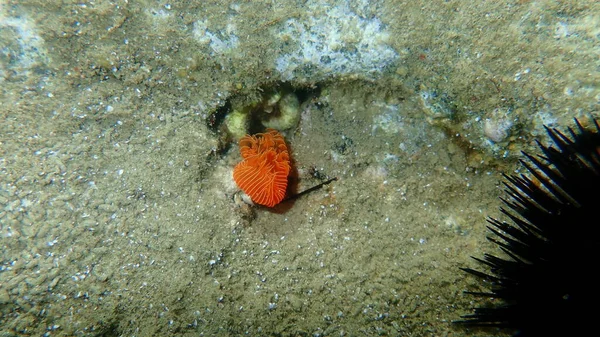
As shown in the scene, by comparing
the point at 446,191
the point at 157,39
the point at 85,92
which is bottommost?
the point at 85,92

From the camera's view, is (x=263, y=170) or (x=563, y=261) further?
(x=263, y=170)

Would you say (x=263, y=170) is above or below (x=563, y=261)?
below

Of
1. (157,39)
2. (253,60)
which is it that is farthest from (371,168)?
(157,39)

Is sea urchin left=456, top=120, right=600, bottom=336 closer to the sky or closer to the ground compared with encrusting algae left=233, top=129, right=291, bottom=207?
closer to the sky

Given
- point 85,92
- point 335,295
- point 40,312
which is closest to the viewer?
point 40,312

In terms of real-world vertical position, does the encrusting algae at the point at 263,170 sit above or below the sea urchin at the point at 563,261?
below

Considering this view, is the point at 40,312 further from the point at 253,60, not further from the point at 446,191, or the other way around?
the point at 446,191

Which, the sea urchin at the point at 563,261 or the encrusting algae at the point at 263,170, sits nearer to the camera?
the sea urchin at the point at 563,261

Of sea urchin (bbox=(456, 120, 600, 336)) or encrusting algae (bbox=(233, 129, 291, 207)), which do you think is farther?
encrusting algae (bbox=(233, 129, 291, 207))
